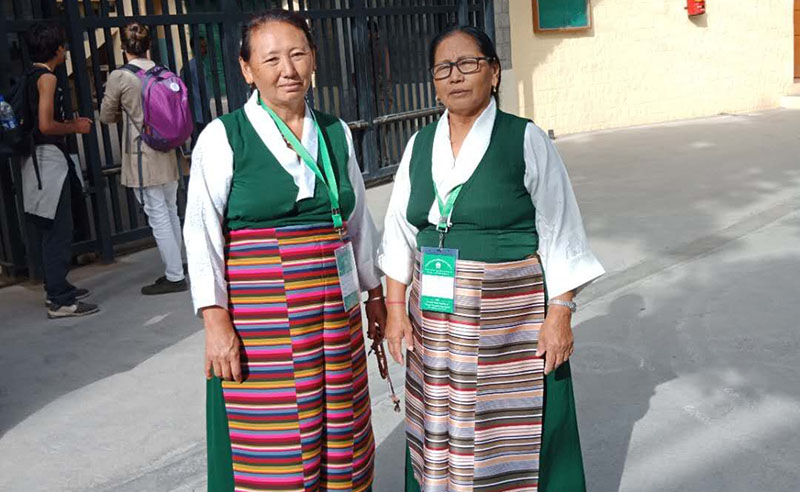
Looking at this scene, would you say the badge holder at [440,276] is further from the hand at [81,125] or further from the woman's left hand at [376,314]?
the hand at [81,125]

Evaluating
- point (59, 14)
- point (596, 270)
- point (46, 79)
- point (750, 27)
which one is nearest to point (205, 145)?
point (596, 270)

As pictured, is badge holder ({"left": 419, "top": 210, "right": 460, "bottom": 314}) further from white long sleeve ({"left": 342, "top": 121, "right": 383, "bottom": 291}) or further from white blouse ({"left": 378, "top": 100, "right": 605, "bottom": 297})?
white long sleeve ({"left": 342, "top": 121, "right": 383, "bottom": 291})

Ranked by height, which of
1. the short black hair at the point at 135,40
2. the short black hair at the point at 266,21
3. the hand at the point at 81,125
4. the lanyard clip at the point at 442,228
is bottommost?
the lanyard clip at the point at 442,228

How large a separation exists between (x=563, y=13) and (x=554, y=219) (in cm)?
1095

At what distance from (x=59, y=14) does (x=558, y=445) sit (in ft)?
18.5

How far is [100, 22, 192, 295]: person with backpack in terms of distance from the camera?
20.5 ft

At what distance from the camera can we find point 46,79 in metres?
5.83

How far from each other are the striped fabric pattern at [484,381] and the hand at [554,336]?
0.11ft

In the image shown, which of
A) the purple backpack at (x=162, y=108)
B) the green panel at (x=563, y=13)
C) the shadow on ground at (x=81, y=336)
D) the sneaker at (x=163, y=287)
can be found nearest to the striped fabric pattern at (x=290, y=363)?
the shadow on ground at (x=81, y=336)

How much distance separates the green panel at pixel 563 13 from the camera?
42.5 feet

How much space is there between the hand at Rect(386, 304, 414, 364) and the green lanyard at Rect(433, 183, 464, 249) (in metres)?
0.33

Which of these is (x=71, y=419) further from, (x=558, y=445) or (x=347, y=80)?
(x=347, y=80)

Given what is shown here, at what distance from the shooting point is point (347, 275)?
2803mm

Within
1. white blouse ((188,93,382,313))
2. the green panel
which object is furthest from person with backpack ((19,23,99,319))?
the green panel
